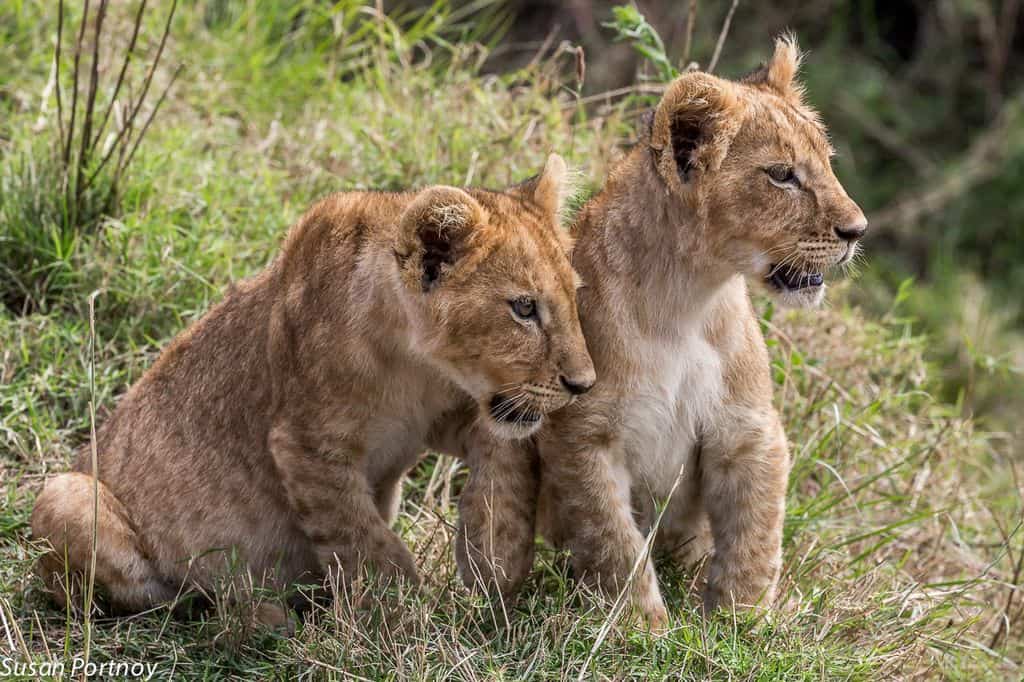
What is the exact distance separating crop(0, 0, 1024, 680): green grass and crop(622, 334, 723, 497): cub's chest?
564 mm

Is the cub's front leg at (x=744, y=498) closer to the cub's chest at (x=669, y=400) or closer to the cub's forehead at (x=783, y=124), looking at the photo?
the cub's chest at (x=669, y=400)

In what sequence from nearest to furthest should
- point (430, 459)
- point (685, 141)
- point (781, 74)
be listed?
1. point (685, 141)
2. point (781, 74)
3. point (430, 459)

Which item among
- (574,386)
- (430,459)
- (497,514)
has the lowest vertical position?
(430,459)

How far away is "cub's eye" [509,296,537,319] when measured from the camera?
450 centimetres

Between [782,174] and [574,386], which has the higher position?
[782,174]

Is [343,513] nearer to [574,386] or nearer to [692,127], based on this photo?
[574,386]

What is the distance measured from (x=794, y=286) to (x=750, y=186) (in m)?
0.38

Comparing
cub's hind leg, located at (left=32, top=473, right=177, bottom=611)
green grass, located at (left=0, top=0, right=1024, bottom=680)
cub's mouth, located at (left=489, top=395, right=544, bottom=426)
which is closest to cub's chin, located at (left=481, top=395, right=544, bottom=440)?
cub's mouth, located at (left=489, top=395, right=544, bottom=426)

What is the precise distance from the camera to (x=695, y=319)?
483 centimetres

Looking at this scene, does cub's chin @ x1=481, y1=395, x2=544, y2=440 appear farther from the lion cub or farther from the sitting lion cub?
the lion cub

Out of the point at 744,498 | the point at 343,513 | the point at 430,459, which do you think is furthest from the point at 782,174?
the point at 430,459

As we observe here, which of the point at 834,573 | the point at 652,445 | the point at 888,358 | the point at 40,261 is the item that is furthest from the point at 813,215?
the point at 40,261

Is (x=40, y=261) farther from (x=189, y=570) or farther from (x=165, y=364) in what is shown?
(x=189, y=570)

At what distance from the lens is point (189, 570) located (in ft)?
16.6
